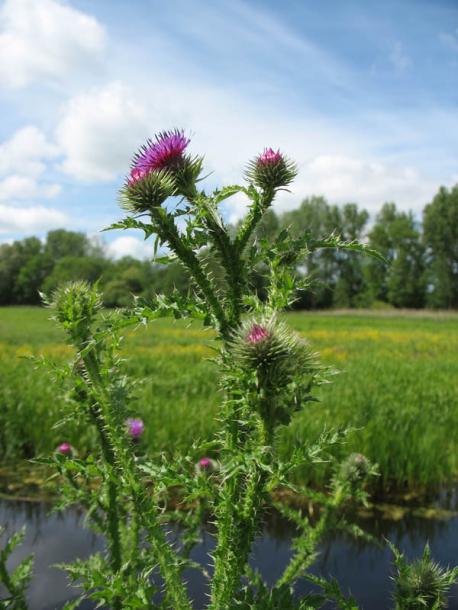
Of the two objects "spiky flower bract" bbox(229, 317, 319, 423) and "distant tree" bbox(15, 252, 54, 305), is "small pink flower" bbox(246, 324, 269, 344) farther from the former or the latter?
"distant tree" bbox(15, 252, 54, 305)

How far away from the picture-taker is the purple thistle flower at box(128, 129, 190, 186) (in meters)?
1.67

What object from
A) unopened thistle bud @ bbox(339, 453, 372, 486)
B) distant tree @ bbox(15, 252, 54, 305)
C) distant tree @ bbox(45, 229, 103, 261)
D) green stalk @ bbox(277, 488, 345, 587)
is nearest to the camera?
green stalk @ bbox(277, 488, 345, 587)

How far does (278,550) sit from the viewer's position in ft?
11.6

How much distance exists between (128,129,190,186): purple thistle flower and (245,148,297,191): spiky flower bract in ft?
0.72

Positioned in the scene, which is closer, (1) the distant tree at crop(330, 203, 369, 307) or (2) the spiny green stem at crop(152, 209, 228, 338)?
(2) the spiny green stem at crop(152, 209, 228, 338)

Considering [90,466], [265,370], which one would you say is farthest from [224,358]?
[90,466]

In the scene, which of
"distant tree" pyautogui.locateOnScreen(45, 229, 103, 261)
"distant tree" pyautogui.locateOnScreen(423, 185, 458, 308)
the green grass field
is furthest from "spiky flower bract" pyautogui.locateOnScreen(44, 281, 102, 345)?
"distant tree" pyautogui.locateOnScreen(45, 229, 103, 261)

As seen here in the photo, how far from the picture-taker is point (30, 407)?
5320mm

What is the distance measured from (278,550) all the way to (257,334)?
8.80ft

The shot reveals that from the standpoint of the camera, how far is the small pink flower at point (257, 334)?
130 centimetres

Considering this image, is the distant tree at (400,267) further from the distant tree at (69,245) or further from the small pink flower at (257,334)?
the small pink flower at (257,334)

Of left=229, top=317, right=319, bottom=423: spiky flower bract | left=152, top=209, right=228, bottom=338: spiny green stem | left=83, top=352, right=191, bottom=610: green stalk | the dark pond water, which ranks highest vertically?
left=152, top=209, right=228, bottom=338: spiny green stem

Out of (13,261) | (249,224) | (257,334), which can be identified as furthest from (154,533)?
(13,261)

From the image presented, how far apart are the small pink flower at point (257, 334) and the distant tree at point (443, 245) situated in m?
55.5
